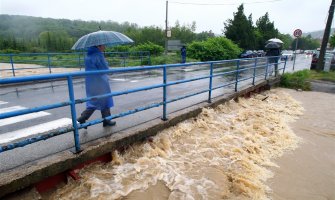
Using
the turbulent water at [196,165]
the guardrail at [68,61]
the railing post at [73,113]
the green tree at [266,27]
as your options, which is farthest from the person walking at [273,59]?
the green tree at [266,27]

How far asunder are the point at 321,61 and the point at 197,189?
52.6 ft

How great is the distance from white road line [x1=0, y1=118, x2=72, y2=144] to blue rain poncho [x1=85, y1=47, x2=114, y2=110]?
1.10 m

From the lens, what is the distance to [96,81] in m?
3.97

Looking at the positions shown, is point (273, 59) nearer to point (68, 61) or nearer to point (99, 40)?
point (99, 40)

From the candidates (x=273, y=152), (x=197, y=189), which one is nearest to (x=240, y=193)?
(x=197, y=189)

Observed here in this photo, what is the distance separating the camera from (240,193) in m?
3.55

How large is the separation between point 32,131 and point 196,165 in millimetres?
2985

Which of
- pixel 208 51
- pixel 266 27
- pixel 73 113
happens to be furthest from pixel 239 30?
pixel 73 113

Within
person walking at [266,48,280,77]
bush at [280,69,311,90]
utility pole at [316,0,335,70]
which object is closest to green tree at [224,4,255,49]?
utility pole at [316,0,335,70]

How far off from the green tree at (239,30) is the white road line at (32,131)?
113ft

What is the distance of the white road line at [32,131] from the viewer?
4.20 m

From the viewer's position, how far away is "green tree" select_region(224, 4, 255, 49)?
36.4 m

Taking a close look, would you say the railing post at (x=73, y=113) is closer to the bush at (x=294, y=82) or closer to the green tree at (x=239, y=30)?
the bush at (x=294, y=82)

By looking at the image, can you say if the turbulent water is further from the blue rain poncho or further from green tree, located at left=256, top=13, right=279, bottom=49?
green tree, located at left=256, top=13, right=279, bottom=49
